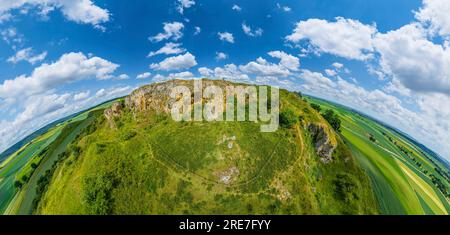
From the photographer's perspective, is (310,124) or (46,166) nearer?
(310,124)

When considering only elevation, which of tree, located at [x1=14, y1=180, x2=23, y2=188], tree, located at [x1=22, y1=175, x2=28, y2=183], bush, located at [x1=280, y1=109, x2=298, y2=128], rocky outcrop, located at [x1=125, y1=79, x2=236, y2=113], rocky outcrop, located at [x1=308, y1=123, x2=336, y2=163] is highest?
rocky outcrop, located at [x1=125, y1=79, x2=236, y2=113]

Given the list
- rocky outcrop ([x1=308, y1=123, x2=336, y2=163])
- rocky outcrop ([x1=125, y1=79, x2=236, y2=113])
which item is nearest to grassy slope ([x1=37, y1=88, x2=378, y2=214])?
rocky outcrop ([x1=308, y1=123, x2=336, y2=163])

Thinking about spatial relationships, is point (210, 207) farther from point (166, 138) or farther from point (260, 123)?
point (260, 123)

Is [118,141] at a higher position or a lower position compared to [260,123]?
lower

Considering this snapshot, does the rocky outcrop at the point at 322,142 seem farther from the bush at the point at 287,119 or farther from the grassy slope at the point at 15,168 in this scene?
the grassy slope at the point at 15,168

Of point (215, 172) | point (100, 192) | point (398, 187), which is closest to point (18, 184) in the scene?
point (100, 192)

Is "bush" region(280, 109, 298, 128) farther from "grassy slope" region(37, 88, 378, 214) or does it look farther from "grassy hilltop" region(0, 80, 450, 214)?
"grassy slope" region(37, 88, 378, 214)

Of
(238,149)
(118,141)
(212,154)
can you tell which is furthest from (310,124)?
(118,141)
